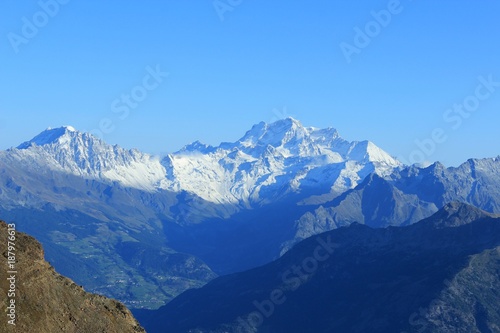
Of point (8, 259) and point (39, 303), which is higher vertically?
point (8, 259)

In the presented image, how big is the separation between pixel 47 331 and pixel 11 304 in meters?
11.9

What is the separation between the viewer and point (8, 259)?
7859 inches

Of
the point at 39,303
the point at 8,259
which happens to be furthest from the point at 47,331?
the point at 8,259

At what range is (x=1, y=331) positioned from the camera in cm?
17962

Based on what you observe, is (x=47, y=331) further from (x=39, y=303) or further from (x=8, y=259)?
(x=8, y=259)

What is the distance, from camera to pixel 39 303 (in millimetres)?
198250

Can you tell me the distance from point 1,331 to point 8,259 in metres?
25.4

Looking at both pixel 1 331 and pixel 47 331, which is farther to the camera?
pixel 47 331

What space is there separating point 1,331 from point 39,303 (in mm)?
19319

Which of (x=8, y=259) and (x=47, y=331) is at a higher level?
(x=8, y=259)

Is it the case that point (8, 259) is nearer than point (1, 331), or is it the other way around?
point (1, 331)

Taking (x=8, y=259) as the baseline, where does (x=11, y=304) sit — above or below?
below

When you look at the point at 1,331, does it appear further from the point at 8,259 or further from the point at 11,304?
the point at 8,259
